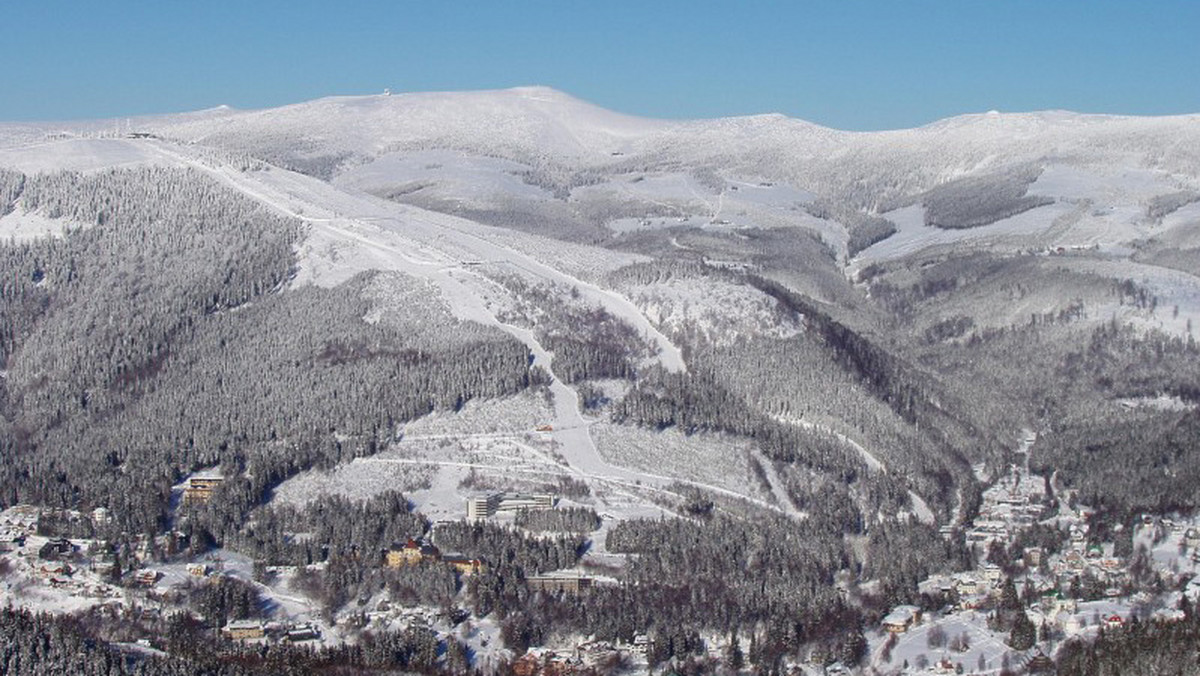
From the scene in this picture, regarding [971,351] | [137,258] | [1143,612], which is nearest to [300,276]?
[137,258]

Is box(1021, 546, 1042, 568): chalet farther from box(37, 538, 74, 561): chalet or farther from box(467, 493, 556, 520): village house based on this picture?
box(37, 538, 74, 561): chalet

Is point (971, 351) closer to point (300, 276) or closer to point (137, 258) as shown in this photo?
point (300, 276)

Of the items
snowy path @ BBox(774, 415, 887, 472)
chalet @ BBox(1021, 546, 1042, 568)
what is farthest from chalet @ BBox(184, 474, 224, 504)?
chalet @ BBox(1021, 546, 1042, 568)

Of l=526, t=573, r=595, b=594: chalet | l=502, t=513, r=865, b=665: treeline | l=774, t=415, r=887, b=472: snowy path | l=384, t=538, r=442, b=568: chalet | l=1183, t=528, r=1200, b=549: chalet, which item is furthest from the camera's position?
l=774, t=415, r=887, b=472: snowy path

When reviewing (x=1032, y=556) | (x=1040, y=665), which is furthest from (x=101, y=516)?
(x=1040, y=665)

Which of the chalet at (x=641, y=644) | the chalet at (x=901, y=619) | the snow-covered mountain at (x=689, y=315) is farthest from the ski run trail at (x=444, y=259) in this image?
the chalet at (x=641, y=644)

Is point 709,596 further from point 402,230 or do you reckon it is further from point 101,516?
point 402,230
